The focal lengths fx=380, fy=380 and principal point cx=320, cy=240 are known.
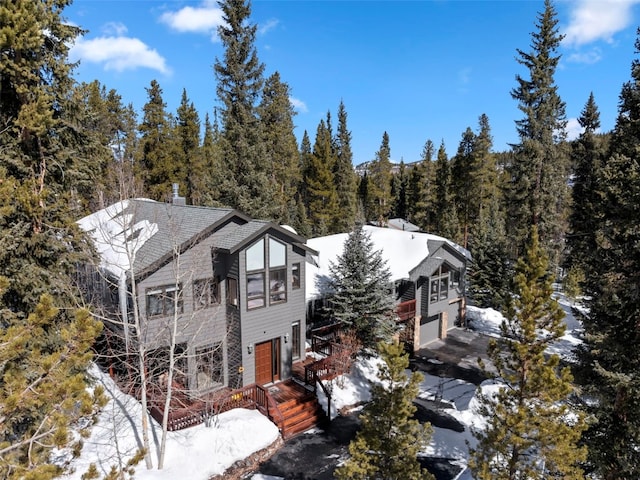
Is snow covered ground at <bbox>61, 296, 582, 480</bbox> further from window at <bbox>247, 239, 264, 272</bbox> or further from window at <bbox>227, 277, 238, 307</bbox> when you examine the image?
window at <bbox>247, 239, 264, 272</bbox>

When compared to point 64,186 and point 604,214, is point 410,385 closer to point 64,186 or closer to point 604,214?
point 604,214

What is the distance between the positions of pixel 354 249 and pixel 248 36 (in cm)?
1851

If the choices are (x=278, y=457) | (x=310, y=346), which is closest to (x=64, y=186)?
(x=278, y=457)

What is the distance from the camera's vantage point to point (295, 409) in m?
14.9

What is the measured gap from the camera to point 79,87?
11664mm

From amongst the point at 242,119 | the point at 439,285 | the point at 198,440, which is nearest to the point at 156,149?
the point at 242,119

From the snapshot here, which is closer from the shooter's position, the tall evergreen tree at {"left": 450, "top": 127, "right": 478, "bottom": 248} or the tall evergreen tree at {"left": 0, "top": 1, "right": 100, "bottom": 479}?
the tall evergreen tree at {"left": 0, "top": 1, "right": 100, "bottom": 479}

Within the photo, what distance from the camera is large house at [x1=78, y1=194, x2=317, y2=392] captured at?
14.1 metres

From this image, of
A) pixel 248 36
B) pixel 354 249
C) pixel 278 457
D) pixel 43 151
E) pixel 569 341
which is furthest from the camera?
pixel 248 36

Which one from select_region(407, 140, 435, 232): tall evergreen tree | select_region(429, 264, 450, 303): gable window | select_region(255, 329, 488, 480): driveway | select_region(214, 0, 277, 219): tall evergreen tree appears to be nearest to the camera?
select_region(255, 329, 488, 480): driveway

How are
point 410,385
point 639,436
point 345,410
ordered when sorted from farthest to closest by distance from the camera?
point 345,410
point 639,436
point 410,385

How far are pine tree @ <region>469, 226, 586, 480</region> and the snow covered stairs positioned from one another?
284 inches

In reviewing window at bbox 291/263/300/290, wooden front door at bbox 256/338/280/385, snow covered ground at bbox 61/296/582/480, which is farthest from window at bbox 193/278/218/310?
snow covered ground at bbox 61/296/582/480

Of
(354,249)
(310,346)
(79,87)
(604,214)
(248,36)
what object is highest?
(248,36)
